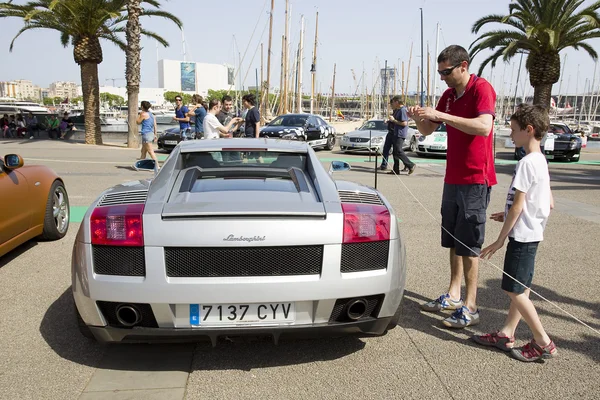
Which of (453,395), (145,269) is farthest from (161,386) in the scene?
(453,395)

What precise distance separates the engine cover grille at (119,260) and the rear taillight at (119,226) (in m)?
0.04

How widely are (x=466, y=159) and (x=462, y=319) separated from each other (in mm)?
1154

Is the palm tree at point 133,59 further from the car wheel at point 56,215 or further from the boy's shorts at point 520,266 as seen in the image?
the boy's shorts at point 520,266

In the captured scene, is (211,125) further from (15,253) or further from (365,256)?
(365,256)

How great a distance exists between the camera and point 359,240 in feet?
10.2

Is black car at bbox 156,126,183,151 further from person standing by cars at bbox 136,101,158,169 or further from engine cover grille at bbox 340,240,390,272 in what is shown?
engine cover grille at bbox 340,240,390,272

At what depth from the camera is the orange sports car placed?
17.2ft

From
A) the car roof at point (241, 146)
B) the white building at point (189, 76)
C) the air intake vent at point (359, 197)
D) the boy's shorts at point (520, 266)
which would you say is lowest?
the boy's shorts at point (520, 266)

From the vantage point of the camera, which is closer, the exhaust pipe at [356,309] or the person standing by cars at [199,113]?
the exhaust pipe at [356,309]

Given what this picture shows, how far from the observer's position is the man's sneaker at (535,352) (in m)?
3.43

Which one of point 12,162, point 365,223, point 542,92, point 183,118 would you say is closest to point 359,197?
point 365,223

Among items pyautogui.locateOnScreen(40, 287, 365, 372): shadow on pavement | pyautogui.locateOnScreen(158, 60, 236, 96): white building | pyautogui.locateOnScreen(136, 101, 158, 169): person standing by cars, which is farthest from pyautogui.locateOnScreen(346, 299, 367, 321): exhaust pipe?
pyautogui.locateOnScreen(158, 60, 236, 96): white building

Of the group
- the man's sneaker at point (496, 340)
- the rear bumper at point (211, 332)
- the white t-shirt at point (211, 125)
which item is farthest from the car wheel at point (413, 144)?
the rear bumper at point (211, 332)

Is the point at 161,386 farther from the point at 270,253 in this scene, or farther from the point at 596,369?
the point at 596,369
